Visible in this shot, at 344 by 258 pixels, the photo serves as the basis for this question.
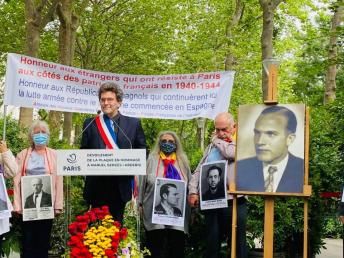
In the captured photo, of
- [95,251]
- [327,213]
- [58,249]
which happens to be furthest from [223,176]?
[58,249]

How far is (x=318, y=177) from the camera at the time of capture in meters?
7.62

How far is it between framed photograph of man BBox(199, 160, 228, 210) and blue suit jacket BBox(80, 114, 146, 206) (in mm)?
792

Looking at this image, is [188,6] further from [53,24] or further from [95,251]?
[95,251]

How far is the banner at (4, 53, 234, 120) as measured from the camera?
300 inches

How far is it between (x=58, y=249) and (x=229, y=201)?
281 centimetres

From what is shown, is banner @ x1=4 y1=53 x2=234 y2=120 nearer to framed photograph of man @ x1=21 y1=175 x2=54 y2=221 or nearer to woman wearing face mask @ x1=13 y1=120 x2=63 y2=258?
woman wearing face mask @ x1=13 y1=120 x2=63 y2=258

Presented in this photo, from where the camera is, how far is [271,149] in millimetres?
5887

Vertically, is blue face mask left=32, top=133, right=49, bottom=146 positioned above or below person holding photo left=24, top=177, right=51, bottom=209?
above

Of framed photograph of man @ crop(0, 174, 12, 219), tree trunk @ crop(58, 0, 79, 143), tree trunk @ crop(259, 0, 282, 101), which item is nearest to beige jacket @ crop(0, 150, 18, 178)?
framed photograph of man @ crop(0, 174, 12, 219)

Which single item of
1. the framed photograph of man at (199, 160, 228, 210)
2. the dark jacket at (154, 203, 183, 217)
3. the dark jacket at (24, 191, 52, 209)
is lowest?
the dark jacket at (154, 203, 183, 217)

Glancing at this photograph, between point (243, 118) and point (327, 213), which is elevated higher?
point (243, 118)

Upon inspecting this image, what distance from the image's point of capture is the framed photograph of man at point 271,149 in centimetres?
574

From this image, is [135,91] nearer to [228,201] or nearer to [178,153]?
[178,153]

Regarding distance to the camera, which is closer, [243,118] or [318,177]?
[243,118]
